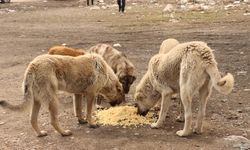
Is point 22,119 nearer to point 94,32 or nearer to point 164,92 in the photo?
point 164,92

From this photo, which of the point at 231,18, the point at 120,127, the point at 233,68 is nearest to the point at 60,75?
the point at 120,127

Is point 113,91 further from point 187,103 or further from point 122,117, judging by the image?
point 187,103

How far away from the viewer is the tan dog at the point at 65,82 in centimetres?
711

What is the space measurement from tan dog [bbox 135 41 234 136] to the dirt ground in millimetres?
338

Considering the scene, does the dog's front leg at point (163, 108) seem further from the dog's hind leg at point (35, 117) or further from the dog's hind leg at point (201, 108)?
the dog's hind leg at point (35, 117)

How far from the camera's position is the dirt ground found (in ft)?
23.6

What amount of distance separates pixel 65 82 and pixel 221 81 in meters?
2.23

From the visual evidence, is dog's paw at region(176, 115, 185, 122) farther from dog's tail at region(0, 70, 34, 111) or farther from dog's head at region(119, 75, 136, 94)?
dog's tail at region(0, 70, 34, 111)

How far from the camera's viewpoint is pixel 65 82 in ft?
24.5

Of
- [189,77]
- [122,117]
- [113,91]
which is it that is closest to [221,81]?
[189,77]

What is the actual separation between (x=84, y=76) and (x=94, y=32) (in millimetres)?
10968

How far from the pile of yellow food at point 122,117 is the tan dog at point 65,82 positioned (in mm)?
174

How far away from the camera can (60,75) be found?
7.37 m

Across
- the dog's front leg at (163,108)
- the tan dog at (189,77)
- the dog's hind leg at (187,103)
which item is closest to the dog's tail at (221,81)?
the tan dog at (189,77)
